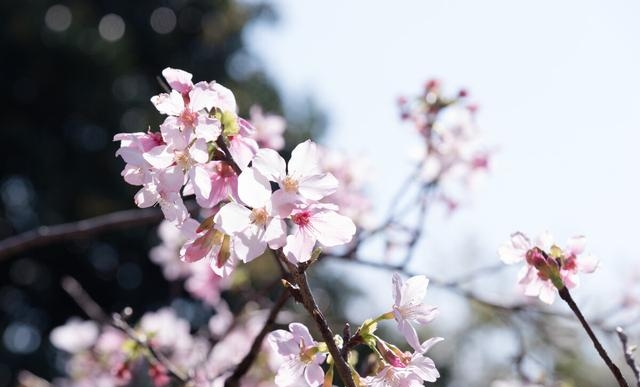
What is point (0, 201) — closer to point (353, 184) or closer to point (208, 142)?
point (353, 184)

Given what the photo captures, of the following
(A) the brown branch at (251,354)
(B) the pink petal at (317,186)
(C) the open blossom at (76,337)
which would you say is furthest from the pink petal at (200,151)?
(C) the open blossom at (76,337)

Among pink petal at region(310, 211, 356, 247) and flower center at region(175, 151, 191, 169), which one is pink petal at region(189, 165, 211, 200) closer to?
flower center at region(175, 151, 191, 169)

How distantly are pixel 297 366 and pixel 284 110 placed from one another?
25.1 feet

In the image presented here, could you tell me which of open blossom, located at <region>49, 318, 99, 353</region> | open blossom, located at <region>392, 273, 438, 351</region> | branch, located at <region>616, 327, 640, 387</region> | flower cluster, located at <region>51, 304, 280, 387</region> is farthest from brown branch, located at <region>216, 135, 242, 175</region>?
open blossom, located at <region>49, 318, 99, 353</region>

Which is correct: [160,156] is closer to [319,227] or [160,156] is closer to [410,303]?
[319,227]

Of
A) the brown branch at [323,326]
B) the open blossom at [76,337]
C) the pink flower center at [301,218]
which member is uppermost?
the pink flower center at [301,218]

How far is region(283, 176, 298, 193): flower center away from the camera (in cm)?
70

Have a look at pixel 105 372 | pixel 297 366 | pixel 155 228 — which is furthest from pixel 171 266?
pixel 155 228

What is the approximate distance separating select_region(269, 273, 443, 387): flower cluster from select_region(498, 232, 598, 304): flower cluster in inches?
5.1

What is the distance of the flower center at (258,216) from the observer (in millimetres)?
677

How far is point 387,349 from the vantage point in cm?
73

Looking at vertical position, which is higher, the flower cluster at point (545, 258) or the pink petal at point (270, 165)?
the pink petal at point (270, 165)

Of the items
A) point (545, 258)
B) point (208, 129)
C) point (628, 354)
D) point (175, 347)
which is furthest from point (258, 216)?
point (175, 347)

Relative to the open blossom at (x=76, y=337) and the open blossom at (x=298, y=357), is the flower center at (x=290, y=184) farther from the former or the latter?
the open blossom at (x=76, y=337)
